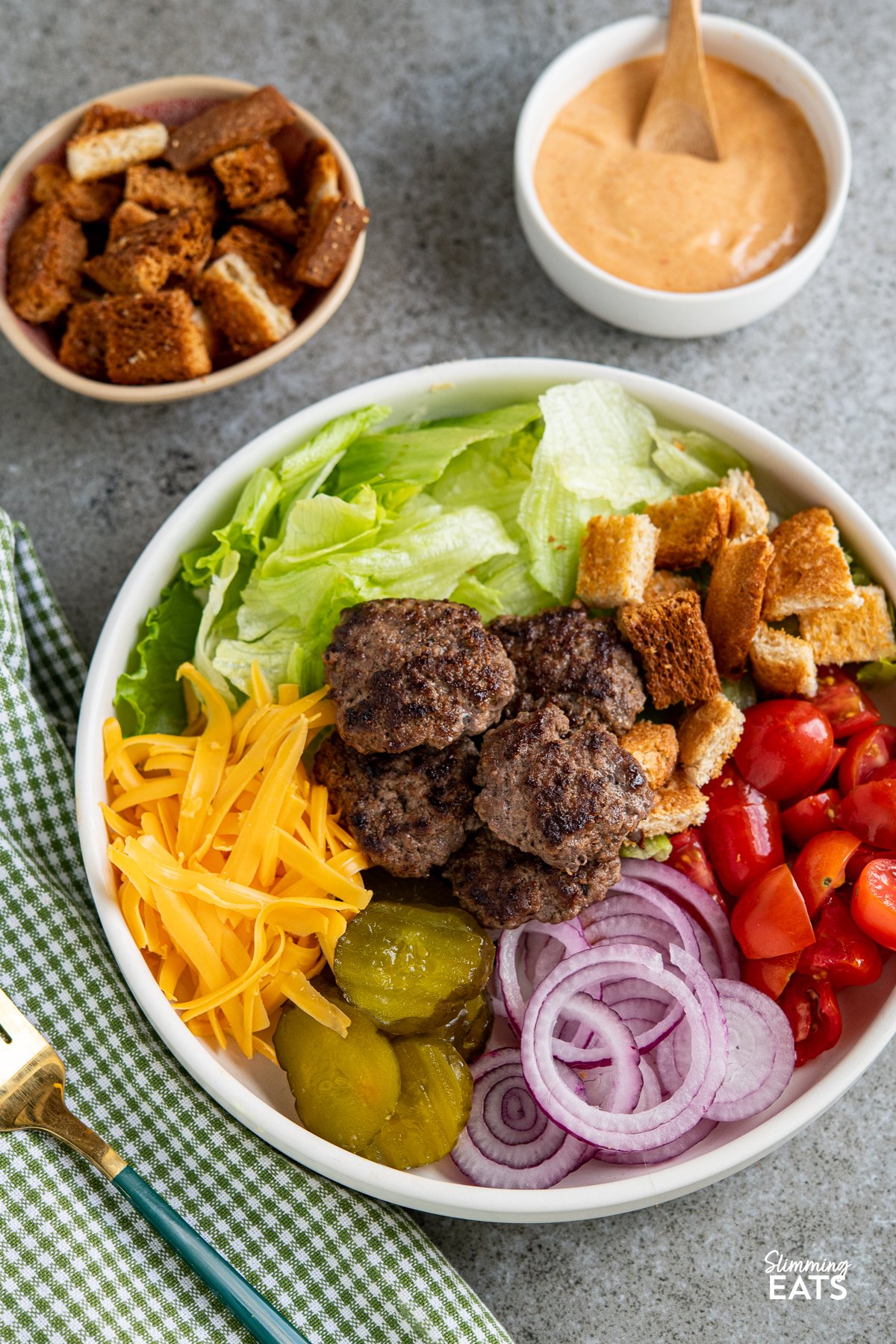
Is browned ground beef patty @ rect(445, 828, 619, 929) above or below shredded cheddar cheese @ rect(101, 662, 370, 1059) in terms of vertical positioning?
below

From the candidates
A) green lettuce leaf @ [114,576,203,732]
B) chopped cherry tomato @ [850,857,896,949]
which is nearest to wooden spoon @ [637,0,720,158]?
green lettuce leaf @ [114,576,203,732]

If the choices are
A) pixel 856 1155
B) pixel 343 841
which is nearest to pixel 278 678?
pixel 343 841

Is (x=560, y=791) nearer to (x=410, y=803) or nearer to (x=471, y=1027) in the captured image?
(x=410, y=803)

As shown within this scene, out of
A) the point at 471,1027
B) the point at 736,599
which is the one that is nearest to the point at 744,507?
the point at 736,599

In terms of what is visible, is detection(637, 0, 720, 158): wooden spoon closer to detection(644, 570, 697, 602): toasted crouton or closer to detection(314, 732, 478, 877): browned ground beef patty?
detection(644, 570, 697, 602): toasted crouton

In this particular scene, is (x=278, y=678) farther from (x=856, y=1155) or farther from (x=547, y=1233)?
(x=856, y=1155)

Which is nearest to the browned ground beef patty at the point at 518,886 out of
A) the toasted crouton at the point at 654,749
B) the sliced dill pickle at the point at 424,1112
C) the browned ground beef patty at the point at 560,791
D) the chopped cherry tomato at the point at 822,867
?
the browned ground beef patty at the point at 560,791

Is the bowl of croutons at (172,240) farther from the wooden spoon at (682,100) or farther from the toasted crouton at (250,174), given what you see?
the wooden spoon at (682,100)
